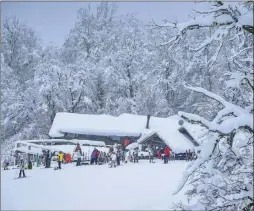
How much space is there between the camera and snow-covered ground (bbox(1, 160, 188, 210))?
46.0 feet

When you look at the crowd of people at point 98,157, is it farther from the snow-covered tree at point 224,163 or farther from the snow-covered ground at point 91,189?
the snow-covered tree at point 224,163

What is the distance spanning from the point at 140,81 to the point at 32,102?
13664 millimetres

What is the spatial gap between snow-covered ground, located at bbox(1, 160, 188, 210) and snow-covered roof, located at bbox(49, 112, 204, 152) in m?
9.36

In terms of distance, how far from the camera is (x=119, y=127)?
112 feet

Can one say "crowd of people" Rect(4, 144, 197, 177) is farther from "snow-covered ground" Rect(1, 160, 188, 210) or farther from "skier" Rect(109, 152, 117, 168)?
"snow-covered ground" Rect(1, 160, 188, 210)

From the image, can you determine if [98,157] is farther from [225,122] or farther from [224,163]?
[225,122]

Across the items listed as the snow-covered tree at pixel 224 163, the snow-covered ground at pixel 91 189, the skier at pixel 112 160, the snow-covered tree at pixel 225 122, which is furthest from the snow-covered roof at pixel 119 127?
the snow-covered tree at pixel 225 122

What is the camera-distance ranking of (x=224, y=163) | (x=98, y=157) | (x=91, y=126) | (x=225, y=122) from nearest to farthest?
1. (x=225, y=122)
2. (x=224, y=163)
3. (x=98, y=157)
4. (x=91, y=126)

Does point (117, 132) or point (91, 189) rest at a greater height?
point (117, 132)

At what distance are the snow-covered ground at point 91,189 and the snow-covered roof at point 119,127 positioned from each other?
936cm

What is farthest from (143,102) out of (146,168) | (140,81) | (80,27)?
(146,168)

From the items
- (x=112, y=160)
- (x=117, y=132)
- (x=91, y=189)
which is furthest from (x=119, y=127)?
(x=91, y=189)

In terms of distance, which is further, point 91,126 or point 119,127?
point 119,127

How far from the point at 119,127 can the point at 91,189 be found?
17559 millimetres
